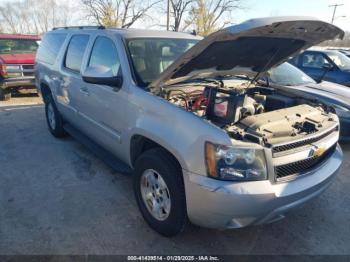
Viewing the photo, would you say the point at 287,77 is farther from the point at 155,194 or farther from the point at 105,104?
the point at 155,194

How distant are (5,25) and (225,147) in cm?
5526

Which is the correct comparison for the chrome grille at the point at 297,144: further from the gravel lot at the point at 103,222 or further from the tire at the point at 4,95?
the tire at the point at 4,95

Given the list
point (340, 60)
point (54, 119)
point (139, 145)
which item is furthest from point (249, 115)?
point (340, 60)

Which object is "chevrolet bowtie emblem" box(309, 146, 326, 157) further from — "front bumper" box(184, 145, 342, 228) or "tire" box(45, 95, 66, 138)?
"tire" box(45, 95, 66, 138)

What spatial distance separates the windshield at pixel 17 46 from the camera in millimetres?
8829

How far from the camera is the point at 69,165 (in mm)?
4141

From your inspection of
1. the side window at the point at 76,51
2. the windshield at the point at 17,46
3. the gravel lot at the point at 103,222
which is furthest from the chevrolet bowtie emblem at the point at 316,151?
the windshield at the point at 17,46

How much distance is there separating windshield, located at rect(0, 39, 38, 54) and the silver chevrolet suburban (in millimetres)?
6210

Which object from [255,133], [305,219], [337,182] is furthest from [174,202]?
[337,182]

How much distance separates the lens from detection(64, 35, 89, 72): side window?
391 cm

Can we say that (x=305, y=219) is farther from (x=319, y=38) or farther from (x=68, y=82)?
(x=68, y=82)

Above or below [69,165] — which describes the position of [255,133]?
above

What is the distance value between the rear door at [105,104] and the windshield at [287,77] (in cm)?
→ 333

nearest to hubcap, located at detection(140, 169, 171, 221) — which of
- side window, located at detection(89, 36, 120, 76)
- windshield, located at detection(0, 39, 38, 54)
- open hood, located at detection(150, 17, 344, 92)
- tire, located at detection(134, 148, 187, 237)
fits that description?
tire, located at detection(134, 148, 187, 237)
